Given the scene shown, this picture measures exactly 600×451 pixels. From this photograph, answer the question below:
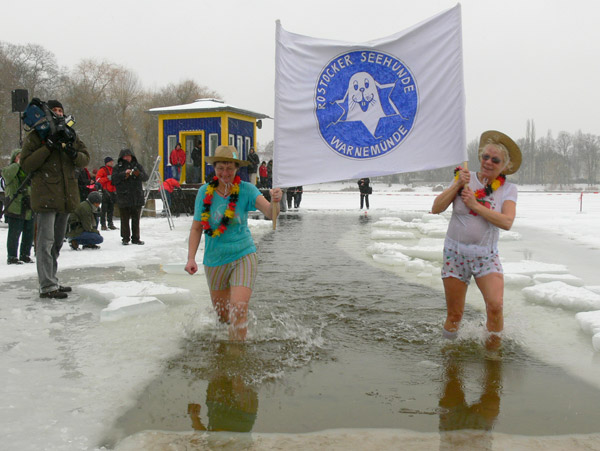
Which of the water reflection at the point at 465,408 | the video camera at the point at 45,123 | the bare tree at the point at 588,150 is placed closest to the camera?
the water reflection at the point at 465,408

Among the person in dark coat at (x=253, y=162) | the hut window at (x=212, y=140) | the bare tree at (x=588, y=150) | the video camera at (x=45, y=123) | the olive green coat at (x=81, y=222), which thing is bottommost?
the olive green coat at (x=81, y=222)

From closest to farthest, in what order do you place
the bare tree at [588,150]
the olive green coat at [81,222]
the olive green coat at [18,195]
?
the olive green coat at [18,195], the olive green coat at [81,222], the bare tree at [588,150]

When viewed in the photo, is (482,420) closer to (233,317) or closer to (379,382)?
(379,382)

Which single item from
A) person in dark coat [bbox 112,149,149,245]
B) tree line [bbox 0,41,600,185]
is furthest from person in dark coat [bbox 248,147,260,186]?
tree line [bbox 0,41,600,185]

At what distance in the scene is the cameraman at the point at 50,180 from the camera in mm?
5984

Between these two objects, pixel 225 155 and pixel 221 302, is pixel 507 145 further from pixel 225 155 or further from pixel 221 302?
pixel 221 302

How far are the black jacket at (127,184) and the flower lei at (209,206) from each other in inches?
258

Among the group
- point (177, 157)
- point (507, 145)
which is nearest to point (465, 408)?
point (507, 145)

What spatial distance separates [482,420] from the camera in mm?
3205

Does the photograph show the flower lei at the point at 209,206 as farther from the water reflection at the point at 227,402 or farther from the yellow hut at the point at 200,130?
the yellow hut at the point at 200,130

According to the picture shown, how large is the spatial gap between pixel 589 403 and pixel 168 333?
325 cm

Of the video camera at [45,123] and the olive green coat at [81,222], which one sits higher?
the video camera at [45,123]

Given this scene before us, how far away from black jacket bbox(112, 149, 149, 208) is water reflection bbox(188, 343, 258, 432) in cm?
721

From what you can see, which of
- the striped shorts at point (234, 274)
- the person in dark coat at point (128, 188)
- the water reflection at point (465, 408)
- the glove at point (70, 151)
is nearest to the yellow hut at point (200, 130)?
the person in dark coat at point (128, 188)
